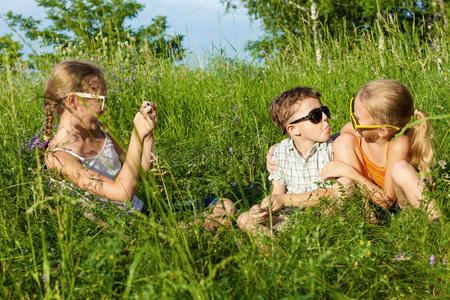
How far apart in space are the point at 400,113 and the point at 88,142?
1.92m

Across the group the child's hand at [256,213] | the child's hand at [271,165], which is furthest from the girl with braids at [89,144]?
the child's hand at [271,165]

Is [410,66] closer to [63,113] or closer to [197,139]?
[197,139]

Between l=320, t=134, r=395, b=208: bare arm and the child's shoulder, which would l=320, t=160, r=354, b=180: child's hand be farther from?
the child's shoulder

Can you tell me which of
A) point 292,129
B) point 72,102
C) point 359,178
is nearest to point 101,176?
point 72,102

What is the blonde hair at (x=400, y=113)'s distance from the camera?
8.60ft

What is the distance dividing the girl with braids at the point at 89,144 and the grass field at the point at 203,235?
0.13 meters

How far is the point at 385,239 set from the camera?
7.10 ft

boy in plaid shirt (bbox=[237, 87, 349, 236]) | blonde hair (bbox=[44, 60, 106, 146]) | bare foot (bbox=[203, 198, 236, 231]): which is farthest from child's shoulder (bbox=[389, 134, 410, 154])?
blonde hair (bbox=[44, 60, 106, 146])

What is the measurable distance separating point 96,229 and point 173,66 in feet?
12.2

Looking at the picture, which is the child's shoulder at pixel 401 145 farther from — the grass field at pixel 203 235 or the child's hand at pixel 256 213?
the child's hand at pixel 256 213

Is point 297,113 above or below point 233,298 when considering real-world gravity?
above

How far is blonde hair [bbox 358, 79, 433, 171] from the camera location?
8.60ft

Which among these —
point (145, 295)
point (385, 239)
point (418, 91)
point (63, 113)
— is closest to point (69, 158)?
point (63, 113)

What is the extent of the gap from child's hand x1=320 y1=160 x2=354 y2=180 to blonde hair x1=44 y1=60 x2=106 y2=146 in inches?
59.0
